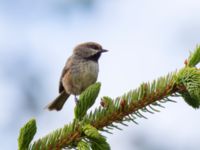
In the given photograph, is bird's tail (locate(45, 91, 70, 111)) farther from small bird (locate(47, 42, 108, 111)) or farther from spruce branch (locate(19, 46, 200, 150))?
spruce branch (locate(19, 46, 200, 150))

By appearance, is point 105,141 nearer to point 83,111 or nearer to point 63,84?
point 83,111

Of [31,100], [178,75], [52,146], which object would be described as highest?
[178,75]

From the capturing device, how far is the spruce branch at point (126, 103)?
10.6ft

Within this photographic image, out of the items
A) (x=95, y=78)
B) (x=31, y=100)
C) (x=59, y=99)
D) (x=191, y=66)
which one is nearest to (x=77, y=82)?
(x=95, y=78)

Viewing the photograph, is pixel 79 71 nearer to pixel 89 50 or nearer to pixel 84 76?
pixel 84 76

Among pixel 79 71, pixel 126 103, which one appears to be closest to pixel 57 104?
pixel 79 71

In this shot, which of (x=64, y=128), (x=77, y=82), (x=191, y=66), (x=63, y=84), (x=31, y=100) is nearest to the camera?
(x=64, y=128)

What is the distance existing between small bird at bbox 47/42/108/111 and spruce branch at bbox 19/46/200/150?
12.3 feet

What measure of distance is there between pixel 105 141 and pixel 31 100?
63.8 m

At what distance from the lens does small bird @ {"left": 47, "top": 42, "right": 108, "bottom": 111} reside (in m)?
7.20

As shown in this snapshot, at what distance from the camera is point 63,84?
7.70 meters

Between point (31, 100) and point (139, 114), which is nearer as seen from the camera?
point (139, 114)

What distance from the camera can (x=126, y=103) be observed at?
11.0 ft

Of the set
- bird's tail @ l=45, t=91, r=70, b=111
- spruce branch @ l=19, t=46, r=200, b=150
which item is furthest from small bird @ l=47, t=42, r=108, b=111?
spruce branch @ l=19, t=46, r=200, b=150
